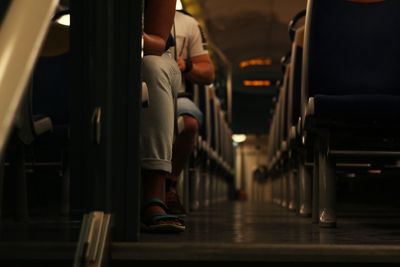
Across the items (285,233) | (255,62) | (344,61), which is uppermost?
(255,62)

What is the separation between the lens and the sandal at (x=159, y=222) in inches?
78.4

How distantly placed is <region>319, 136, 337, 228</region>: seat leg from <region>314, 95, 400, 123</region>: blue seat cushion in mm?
218

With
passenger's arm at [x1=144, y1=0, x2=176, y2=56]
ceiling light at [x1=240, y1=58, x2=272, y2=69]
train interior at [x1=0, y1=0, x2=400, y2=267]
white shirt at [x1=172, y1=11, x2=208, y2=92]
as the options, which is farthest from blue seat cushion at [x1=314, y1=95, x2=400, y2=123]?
ceiling light at [x1=240, y1=58, x2=272, y2=69]

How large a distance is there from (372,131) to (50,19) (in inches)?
79.8

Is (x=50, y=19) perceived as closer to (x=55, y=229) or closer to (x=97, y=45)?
(x=55, y=229)

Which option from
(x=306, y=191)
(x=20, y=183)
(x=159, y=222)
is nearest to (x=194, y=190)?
(x=306, y=191)

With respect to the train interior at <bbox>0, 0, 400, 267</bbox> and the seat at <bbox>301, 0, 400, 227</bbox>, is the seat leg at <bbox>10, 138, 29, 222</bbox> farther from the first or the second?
the seat at <bbox>301, 0, 400, 227</bbox>

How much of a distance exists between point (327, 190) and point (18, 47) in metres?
1.97

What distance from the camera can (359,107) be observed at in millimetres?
2389

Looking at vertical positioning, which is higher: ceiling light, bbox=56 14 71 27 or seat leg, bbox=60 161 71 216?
ceiling light, bbox=56 14 71 27

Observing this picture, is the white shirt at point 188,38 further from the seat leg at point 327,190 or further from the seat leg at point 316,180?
the seat leg at point 327,190

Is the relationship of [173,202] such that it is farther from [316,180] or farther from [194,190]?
[194,190]

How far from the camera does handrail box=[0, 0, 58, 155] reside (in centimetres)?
69

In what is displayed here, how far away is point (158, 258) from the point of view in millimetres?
1493
